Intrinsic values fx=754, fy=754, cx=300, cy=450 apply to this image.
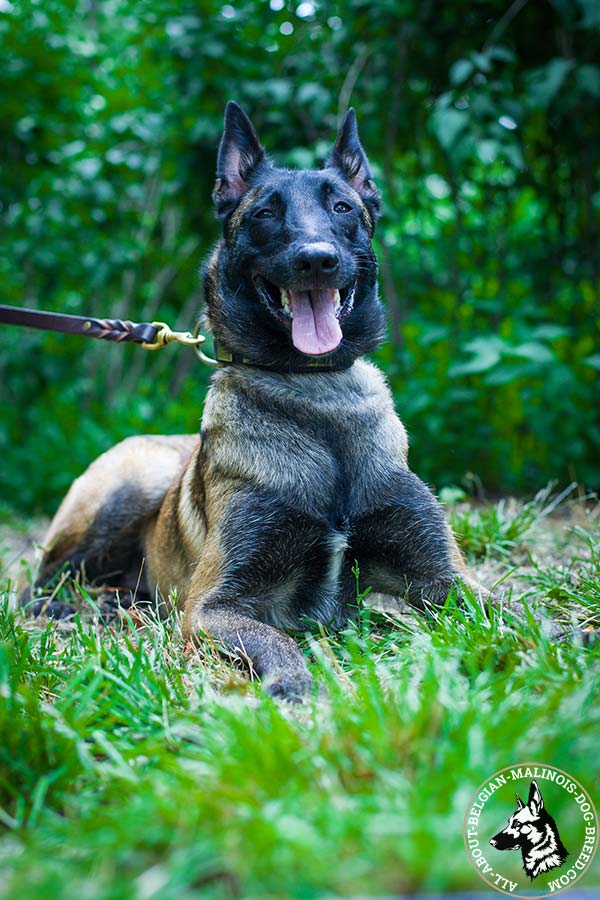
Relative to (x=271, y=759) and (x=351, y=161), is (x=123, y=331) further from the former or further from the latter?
(x=271, y=759)

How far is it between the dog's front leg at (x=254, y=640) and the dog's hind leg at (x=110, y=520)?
3.53ft

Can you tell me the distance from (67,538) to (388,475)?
1.64 metres

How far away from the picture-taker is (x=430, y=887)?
1052mm

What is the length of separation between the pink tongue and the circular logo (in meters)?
1.47

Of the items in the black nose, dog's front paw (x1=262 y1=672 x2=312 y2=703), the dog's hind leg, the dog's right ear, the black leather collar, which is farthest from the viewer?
the dog's hind leg

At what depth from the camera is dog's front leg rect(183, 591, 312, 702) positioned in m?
1.91

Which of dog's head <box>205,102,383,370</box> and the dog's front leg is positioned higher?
dog's head <box>205,102,383,370</box>

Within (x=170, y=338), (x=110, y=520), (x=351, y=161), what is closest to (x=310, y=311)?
(x=170, y=338)

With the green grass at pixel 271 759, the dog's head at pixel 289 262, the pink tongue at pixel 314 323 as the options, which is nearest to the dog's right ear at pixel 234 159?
the dog's head at pixel 289 262

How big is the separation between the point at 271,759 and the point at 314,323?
1.50 metres

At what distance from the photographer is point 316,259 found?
2336 millimetres

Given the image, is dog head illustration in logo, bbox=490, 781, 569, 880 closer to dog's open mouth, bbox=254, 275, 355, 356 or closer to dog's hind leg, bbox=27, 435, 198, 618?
dog's open mouth, bbox=254, 275, 355, 356

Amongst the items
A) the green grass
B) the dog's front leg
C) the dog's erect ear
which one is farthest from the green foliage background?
the dog's erect ear

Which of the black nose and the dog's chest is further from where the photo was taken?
the dog's chest
